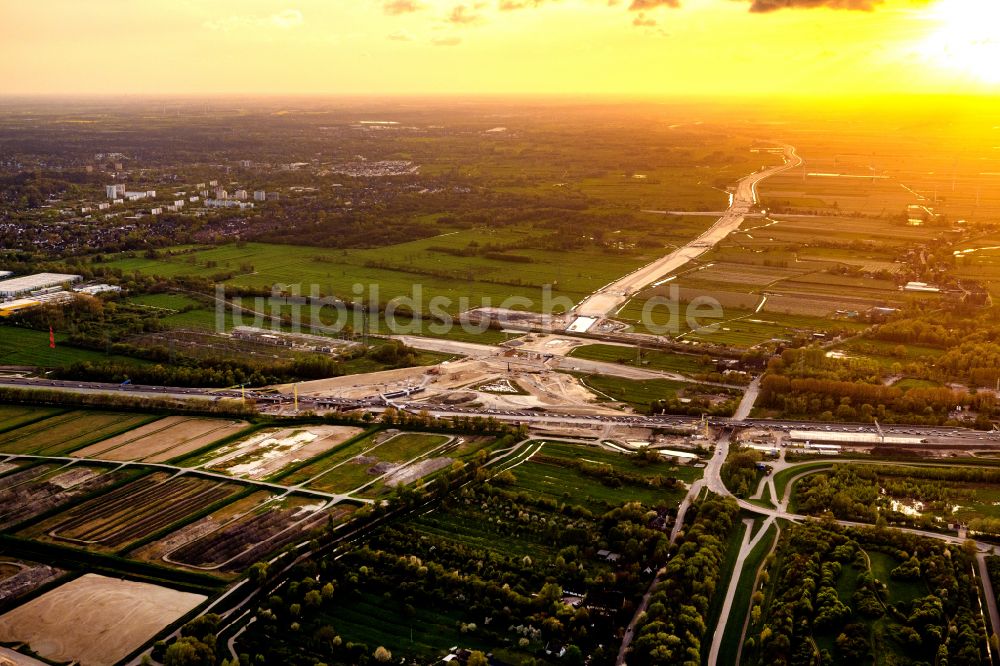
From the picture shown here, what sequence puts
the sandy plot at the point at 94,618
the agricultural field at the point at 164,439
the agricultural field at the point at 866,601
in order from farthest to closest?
1. the agricultural field at the point at 164,439
2. the sandy plot at the point at 94,618
3. the agricultural field at the point at 866,601

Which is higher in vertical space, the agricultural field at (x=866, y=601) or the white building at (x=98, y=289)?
the white building at (x=98, y=289)

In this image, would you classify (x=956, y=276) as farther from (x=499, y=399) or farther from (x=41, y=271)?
(x=41, y=271)

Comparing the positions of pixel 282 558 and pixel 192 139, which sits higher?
pixel 192 139

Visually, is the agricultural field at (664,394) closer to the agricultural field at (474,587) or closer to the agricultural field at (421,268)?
the agricultural field at (474,587)

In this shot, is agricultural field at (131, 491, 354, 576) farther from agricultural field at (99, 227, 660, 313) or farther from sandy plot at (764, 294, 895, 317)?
sandy plot at (764, 294, 895, 317)

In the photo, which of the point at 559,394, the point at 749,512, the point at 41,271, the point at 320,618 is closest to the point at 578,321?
the point at 559,394

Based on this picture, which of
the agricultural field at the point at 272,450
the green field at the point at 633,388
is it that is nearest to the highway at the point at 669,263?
the green field at the point at 633,388

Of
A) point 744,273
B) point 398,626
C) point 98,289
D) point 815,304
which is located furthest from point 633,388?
point 98,289
